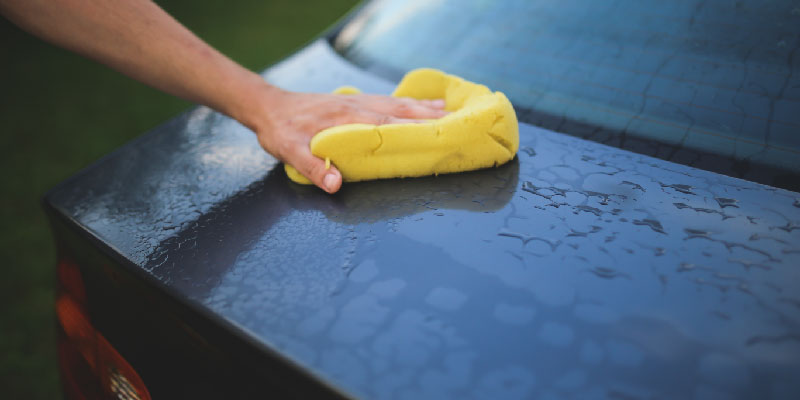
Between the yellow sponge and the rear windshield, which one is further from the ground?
the rear windshield

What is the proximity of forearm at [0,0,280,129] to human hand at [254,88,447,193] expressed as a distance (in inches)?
2.0

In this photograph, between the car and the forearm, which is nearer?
the car

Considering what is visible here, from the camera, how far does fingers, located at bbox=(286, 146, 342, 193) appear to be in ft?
3.31

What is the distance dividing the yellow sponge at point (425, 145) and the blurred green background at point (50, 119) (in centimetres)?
179

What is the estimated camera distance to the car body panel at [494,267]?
618 millimetres

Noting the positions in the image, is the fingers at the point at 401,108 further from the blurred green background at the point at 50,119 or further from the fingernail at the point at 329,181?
the blurred green background at the point at 50,119

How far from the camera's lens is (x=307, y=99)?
115cm

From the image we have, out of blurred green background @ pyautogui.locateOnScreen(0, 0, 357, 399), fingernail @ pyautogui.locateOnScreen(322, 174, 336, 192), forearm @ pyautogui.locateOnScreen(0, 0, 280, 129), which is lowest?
blurred green background @ pyautogui.locateOnScreen(0, 0, 357, 399)

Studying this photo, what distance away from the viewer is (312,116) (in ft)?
3.69

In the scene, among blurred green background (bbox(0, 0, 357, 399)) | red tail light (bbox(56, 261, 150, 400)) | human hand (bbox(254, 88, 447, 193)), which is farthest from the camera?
blurred green background (bbox(0, 0, 357, 399))

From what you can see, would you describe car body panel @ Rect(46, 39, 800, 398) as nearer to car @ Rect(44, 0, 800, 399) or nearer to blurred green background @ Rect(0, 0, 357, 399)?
→ car @ Rect(44, 0, 800, 399)

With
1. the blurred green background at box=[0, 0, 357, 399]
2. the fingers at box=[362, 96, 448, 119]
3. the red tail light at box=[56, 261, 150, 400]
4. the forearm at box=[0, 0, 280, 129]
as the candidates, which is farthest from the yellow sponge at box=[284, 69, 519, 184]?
the blurred green background at box=[0, 0, 357, 399]

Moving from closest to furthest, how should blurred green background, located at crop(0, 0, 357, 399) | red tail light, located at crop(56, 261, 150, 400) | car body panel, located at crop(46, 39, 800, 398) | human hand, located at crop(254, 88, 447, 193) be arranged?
car body panel, located at crop(46, 39, 800, 398), red tail light, located at crop(56, 261, 150, 400), human hand, located at crop(254, 88, 447, 193), blurred green background, located at crop(0, 0, 357, 399)

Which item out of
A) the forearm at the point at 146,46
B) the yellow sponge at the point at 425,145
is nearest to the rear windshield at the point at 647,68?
the yellow sponge at the point at 425,145
